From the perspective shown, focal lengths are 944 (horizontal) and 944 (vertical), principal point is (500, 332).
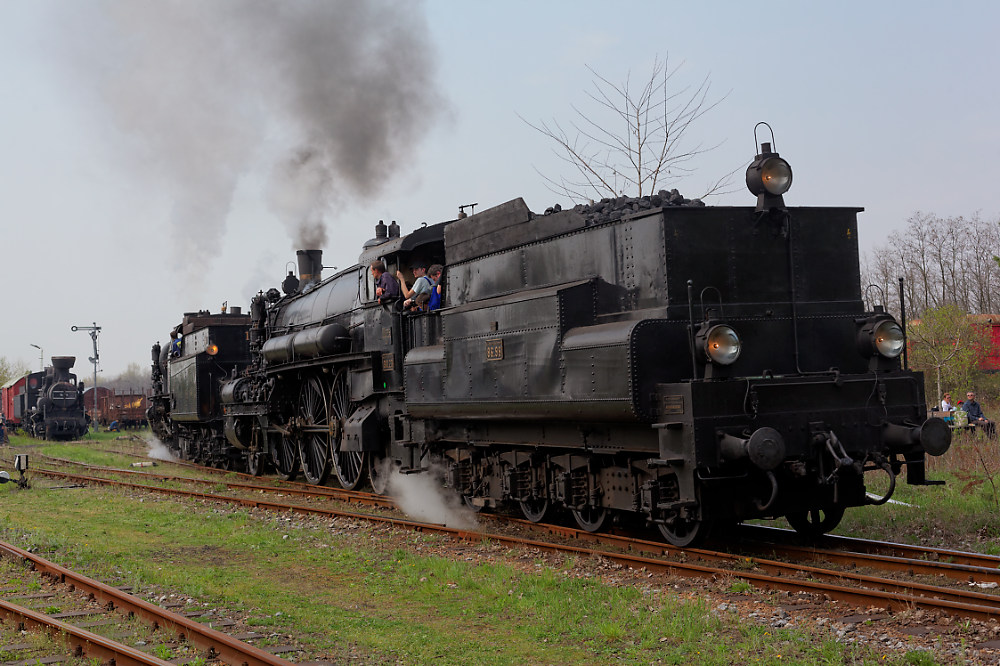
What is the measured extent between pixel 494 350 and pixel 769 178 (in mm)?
3164

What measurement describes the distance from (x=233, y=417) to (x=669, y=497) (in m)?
13.0

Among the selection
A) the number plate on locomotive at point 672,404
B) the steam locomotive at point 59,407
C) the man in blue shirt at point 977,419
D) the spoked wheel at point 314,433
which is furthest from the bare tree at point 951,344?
the steam locomotive at point 59,407

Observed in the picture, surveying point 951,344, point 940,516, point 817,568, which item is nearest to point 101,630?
point 817,568

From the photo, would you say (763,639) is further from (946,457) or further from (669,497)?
(946,457)

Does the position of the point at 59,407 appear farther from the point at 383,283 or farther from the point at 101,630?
the point at 101,630

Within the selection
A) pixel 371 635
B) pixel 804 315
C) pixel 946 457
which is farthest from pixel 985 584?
pixel 946 457

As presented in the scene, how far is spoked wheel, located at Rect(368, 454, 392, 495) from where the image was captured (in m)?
13.4

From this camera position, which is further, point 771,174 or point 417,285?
point 417,285

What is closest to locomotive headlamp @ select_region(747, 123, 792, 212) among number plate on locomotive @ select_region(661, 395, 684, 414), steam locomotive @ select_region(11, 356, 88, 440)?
number plate on locomotive @ select_region(661, 395, 684, 414)

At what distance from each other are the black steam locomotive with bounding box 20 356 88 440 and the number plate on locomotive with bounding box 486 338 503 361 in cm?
3512

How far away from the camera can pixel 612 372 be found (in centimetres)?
790

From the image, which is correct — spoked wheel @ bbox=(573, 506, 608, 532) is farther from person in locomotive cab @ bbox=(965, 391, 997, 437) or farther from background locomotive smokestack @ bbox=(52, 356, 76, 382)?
background locomotive smokestack @ bbox=(52, 356, 76, 382)

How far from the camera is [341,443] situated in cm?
1379

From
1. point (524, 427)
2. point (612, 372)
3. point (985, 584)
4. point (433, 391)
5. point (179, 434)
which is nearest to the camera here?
point (985, 584)
